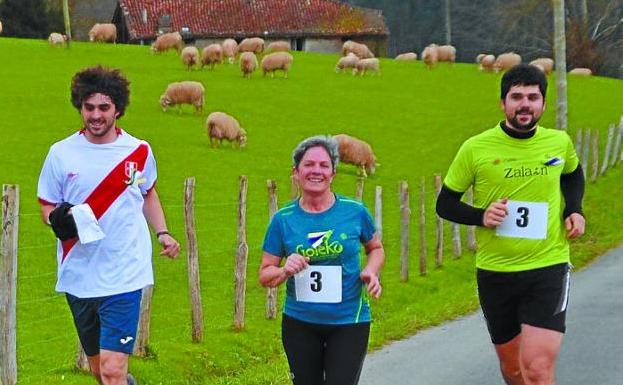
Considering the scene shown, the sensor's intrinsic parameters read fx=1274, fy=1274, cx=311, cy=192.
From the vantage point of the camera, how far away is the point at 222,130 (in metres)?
32.1

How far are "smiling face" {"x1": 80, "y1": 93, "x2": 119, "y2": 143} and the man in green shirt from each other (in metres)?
2.09

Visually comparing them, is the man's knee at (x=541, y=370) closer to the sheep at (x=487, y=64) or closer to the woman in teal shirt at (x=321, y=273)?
the woman in teal shirt at (x=321, y=273)

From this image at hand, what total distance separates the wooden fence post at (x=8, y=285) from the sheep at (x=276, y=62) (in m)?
39.6

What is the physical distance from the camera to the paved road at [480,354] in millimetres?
10133

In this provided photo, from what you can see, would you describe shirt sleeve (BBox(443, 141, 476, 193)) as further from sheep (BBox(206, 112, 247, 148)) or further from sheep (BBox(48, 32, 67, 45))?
sheep (BBox(48, 32, 67, 45))

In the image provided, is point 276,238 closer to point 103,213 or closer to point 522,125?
point 103,213

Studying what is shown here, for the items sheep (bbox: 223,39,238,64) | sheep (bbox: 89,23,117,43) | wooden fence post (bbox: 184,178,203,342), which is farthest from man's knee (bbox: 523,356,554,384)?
sheep (bbox: 89,23,117,43)

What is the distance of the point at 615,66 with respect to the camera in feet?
255

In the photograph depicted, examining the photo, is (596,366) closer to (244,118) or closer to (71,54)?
(244,118)

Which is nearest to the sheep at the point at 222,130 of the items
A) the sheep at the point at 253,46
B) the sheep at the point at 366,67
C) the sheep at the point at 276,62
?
the sheep at the point at 276,62

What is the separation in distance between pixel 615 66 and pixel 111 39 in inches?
1230

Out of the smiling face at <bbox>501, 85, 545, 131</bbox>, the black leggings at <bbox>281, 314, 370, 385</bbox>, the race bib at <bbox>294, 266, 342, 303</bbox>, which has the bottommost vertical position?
the black leggings at <bbox>281, 314, 370, 385</bbox>

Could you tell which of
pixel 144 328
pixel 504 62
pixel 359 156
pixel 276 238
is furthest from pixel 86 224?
pixel 504 62

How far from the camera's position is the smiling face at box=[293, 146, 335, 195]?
674 centimetres
